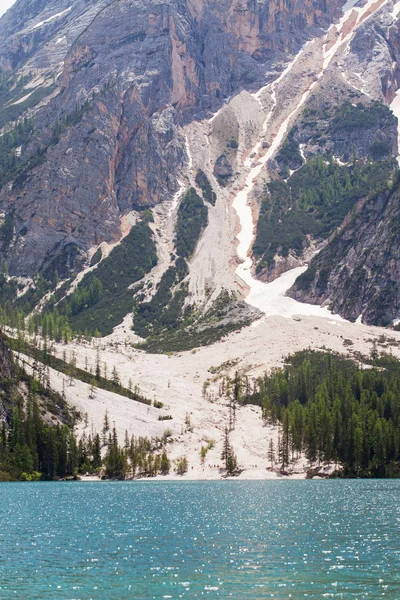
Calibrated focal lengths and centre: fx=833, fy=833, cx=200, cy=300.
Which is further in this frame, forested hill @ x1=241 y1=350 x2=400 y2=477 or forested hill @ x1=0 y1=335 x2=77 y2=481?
forested hill @ x1=241 y1=350 x2=400 y2=477

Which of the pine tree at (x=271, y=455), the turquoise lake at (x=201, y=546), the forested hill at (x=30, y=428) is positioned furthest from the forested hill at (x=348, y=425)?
the forested hill at (x=30, y=428)

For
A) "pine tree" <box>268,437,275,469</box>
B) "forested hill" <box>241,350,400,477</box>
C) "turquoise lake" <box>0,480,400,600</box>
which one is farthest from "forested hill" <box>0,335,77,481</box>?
"forested hill" <box>241,350,400,477</box>

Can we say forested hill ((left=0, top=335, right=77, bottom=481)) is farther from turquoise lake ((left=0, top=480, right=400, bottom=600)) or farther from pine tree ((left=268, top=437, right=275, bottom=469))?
turquoise lake ((left=0, top=480, right=400, bottom=600))

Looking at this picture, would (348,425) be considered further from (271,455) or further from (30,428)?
(30,428)

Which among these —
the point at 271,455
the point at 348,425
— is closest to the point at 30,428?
the point at 271,455

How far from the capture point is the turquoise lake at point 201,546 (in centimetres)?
4644

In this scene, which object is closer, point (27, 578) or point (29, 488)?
point (27, 578)

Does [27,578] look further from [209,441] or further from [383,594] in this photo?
[209,441]

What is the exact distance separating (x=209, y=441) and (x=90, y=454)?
95.2ft

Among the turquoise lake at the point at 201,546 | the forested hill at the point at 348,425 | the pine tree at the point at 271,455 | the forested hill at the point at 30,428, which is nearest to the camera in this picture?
the turquoise lake at the point at 201,546

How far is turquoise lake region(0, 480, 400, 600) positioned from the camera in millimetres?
46438

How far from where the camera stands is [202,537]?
6506cm

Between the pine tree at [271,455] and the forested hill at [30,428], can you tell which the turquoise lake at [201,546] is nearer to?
the forested hill at [30,428]

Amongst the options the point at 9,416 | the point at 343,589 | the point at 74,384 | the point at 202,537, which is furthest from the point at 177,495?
the point at 74,384
